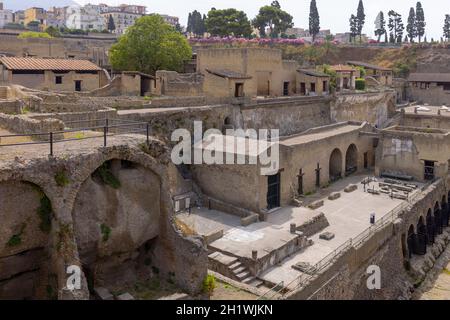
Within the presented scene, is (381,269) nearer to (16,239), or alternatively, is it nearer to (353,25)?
(16,239)

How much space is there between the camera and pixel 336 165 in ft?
116

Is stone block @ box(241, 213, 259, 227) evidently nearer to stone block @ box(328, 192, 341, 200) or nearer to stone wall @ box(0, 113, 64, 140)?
stone block @ box(328, 192, 341, 200)

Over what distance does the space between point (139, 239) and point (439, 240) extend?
944 inches

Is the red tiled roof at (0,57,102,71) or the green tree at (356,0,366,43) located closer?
the red tiled roof at (0,57,102,71)

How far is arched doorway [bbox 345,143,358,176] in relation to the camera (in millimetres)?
36812

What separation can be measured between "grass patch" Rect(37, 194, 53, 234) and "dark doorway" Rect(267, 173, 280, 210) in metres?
15.2

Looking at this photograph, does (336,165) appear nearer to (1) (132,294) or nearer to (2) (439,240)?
(2) (439,240)

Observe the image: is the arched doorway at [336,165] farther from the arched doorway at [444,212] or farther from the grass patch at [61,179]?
the grass patch at [61,179]

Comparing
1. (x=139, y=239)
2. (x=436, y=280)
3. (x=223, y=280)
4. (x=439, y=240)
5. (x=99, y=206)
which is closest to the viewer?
(x=99, y=206)

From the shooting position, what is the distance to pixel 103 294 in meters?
14.0

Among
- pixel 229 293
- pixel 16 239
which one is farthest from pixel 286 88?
pixel 16 239

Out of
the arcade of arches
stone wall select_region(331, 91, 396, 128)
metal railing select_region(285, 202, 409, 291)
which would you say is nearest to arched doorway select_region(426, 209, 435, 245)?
the arcade of arches

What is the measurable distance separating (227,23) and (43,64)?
50.3 meters
